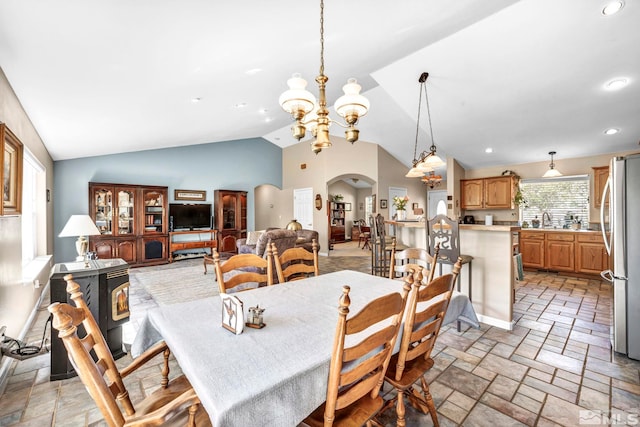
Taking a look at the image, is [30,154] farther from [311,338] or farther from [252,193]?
[252,193]

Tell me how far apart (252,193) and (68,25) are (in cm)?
695

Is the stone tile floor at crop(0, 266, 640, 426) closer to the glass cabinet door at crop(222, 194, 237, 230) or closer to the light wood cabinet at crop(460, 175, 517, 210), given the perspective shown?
the light wood cabinet at crop(460, 175, 517, 210)

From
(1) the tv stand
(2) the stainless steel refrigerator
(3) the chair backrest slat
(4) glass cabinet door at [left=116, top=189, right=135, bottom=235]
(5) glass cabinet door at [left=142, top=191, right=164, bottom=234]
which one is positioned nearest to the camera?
(3) the chair backrest slat

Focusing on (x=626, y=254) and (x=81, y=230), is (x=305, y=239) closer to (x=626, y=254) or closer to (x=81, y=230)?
(x=81, y=230)

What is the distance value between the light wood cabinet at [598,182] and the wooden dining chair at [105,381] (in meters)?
7.15

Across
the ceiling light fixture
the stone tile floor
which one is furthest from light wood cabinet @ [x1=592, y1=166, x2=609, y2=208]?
the stone tile floor

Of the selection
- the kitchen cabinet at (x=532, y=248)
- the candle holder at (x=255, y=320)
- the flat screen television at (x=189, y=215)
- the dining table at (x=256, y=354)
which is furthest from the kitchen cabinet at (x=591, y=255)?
the flat screen television at (x=189, y=215)

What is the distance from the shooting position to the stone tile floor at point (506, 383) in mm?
1764

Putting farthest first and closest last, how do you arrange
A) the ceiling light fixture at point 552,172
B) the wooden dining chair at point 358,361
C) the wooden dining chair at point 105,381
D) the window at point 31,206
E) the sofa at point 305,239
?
the ceiling light fixture at point 552,172 < the sofa at point 305,239 < the window at point 31,206 < the wooden dining chair at point 358,361 < the wooden dining chair at point 105,381

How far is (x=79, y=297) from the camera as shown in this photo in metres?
1.10

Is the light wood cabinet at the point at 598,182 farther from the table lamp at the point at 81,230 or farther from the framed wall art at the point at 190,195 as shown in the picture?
the framed wall art at the point at 190,195

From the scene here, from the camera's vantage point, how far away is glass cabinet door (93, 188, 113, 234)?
6.02 m

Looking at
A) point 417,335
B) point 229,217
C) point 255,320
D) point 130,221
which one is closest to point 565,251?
point 417,335

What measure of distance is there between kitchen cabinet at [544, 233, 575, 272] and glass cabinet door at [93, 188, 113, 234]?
29.2 feet
